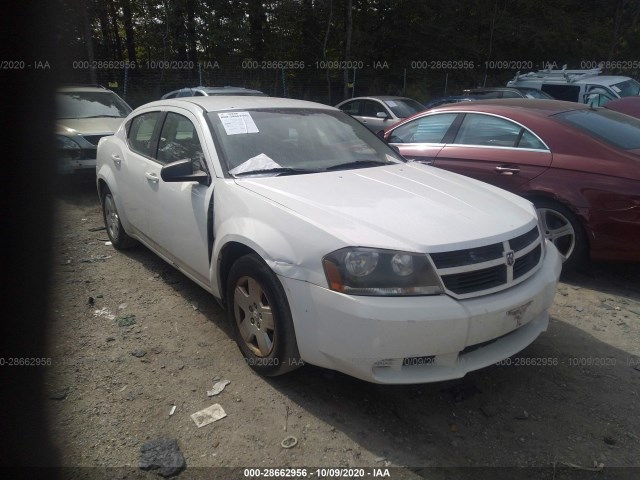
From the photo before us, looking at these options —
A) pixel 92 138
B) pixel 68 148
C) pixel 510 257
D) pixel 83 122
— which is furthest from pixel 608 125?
pixel 83 122

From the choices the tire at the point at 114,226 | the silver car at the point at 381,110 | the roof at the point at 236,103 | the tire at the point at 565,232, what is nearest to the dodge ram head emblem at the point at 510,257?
the tire at the point at 565,232

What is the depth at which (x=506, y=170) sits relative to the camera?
15.5 feet

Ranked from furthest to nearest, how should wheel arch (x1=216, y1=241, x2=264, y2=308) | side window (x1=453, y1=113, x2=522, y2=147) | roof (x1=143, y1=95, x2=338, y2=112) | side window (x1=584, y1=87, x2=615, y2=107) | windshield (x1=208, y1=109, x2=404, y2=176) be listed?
side window (x1=584, y1=87, x2=615, y2=107)
side window (x1=453, y1=113, x2=522, y2=147)
roof (x1=143, y1=95, x2=338, y2=112)
windshield (x1=208, y1=109, x2=404, y2=176)
wheel arch (x1=216, y1=241, x2=264, y2=308)

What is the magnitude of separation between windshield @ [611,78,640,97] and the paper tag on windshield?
1217cm

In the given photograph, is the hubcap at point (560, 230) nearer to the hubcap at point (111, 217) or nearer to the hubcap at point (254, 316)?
the hubcap at point (254, 316)

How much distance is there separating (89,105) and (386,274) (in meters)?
7.97

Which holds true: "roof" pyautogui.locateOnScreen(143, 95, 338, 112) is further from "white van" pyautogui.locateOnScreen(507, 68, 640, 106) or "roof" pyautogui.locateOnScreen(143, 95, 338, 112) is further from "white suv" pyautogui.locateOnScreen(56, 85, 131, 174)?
"white van" pyautogui.locateOnScreen(507, 68, 640, 106)

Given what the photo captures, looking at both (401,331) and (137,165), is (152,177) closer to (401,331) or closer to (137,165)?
(137,165)

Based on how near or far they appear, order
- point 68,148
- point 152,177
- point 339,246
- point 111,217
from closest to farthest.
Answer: point 339,246 < point 152,177 < point 111,217 < point 68,148

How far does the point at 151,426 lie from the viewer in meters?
2.57

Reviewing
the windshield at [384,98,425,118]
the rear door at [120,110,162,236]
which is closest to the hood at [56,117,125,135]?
the rear door at [120,110,162,236]

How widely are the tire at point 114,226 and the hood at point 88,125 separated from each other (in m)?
2.87

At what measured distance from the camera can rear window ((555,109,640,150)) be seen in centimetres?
438

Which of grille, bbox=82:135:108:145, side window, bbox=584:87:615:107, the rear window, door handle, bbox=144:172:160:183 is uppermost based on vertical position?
side window, bbox=584:87:615:107
